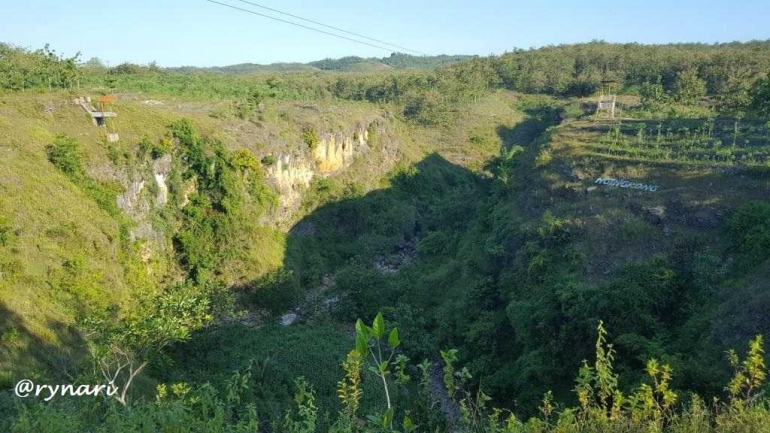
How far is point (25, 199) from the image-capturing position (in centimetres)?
1905

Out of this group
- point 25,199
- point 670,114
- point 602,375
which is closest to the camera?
point 602,375

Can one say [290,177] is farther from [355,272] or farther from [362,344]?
[362,344]

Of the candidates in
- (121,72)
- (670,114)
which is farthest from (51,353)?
(121,72)

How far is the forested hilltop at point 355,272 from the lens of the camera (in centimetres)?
879

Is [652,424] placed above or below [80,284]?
above

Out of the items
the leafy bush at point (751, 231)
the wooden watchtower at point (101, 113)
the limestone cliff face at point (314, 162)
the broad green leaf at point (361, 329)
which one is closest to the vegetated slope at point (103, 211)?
the limestone cliff face at point (314, 162)

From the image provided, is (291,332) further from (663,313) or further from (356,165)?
(356,165)

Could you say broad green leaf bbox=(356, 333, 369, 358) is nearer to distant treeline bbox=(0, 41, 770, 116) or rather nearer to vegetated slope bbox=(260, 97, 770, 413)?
vegetated slope bbox=(260, 97, 770, 413)

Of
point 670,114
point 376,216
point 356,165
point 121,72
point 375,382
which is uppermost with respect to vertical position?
point 121,72

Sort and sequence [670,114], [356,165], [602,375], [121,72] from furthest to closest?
[121,72]
[356,165]
[670,114]
[602,375]

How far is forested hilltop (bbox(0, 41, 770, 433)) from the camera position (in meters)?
8.79

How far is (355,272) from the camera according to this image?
28.7 metres

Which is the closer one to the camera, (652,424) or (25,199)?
(652,424)

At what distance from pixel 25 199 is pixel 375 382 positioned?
14095mm
